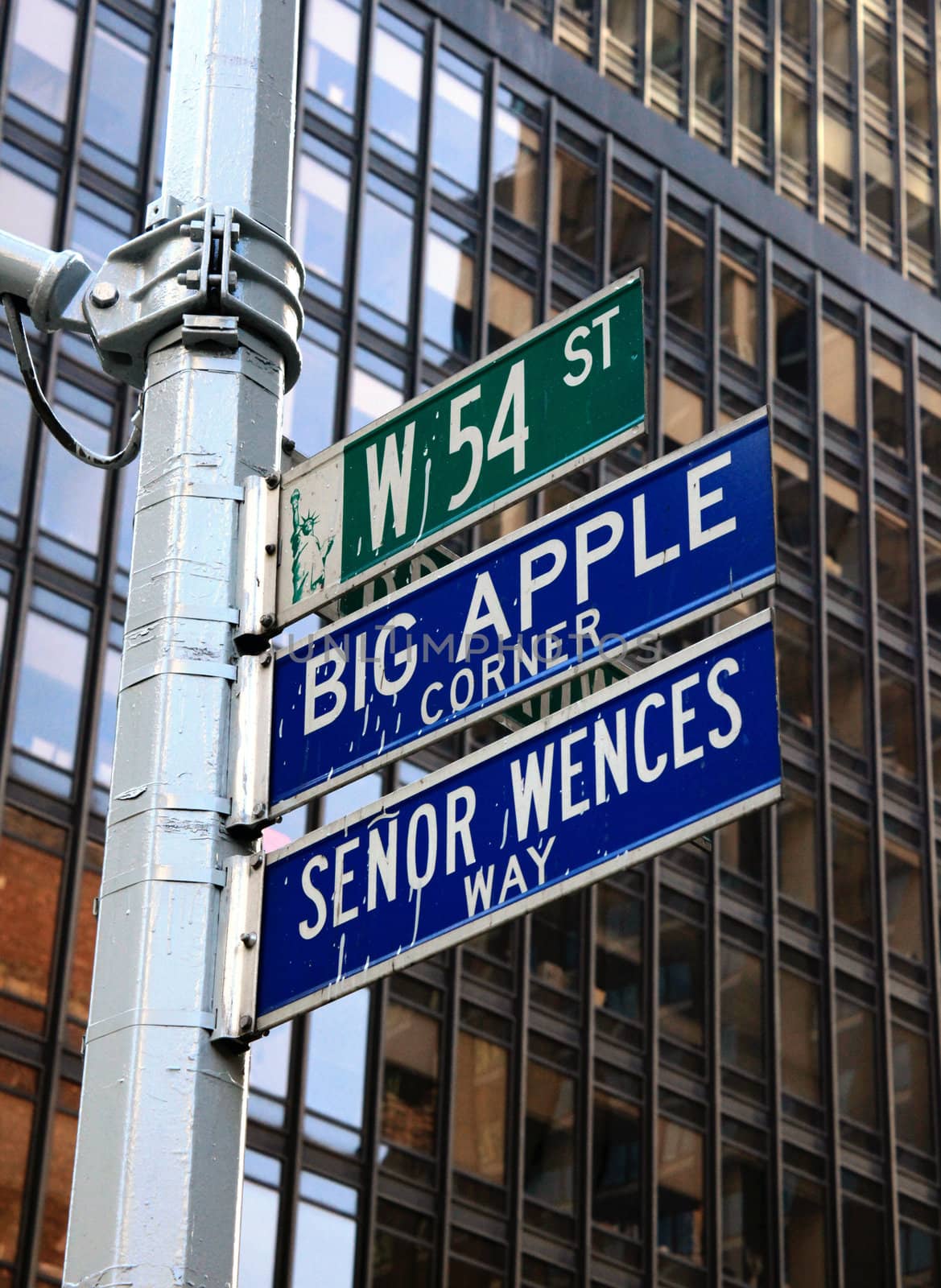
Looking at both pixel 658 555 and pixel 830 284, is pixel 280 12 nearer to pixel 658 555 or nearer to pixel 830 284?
pixel 658 555

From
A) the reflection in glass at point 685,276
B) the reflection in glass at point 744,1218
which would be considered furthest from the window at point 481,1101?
the reflection in glass at point 685,276

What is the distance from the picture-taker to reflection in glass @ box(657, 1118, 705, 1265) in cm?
3616

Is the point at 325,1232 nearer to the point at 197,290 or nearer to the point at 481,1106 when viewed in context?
the point at 481,1106

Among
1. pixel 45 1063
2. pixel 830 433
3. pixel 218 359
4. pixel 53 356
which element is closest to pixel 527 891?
pixel 218 359

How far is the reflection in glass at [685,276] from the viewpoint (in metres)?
44.1

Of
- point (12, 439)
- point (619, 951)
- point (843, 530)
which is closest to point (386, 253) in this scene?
point (12, 439)

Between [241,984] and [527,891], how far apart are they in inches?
24.9

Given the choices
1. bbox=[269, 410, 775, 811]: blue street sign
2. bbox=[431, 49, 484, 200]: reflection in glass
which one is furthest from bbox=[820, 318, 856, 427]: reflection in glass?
bbox=[269, 410, 775, 811]: blue street sign

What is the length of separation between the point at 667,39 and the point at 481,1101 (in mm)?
22200

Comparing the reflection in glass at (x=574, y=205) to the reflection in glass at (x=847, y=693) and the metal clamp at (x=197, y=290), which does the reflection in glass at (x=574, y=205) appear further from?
the metal clamp at (x=197, y=290)

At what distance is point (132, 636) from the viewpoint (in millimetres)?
5324

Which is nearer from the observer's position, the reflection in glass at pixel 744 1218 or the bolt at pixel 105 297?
the bolt at pixel 105 297

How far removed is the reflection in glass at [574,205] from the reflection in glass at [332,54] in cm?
489

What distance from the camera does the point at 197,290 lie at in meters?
5.59
